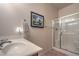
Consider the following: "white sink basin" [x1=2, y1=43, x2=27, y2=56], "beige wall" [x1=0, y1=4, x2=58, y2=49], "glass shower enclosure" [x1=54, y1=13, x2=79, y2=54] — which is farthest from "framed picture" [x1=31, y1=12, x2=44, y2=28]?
"white sink basin" [x1=2, y1=43, x2=27, y2=56]

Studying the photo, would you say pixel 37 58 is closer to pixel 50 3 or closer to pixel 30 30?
pixel 30 30

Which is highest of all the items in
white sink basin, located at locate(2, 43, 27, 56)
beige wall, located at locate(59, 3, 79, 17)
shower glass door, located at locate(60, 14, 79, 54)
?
beige wall, located at locate(59, 3, 79, 17)

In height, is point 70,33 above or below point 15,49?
above

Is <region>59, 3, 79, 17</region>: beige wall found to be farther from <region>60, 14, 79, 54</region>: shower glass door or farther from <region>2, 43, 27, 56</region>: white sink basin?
<region>2, 43, 27, 56</region>: white sink basin

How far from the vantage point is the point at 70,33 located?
1.22 m

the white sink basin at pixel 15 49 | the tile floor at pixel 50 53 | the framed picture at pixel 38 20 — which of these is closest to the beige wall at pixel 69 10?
the framed picture at pixel 38 20

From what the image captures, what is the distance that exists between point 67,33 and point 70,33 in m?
0.03

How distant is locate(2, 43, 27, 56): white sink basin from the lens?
3.60 ft

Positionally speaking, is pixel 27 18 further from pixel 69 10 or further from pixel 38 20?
pixel 69 10

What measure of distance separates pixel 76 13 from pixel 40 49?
0.57 m

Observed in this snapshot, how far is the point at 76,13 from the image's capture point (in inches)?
46.9

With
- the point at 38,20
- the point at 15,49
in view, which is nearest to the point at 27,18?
the point at 38,20

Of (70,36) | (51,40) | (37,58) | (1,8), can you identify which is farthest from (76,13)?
(1,8)

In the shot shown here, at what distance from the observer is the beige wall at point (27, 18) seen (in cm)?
114
